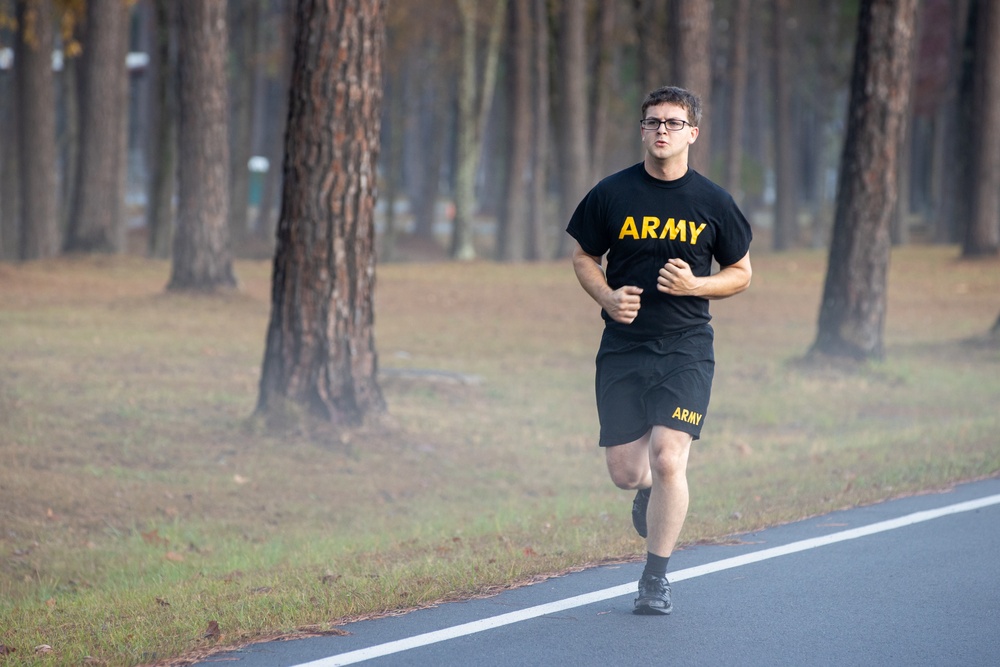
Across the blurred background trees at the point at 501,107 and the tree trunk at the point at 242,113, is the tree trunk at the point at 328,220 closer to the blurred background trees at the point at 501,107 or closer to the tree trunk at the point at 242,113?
the blurred background trees at the point at 501,107

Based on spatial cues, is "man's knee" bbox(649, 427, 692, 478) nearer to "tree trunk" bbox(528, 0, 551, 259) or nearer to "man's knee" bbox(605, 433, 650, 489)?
"man's knee" bbox(605, 433, 650, 489)

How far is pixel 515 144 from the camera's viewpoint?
119ft

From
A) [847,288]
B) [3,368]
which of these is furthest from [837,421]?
[3,368]

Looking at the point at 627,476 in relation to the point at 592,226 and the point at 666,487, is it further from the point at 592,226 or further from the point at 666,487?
the point at 592,226

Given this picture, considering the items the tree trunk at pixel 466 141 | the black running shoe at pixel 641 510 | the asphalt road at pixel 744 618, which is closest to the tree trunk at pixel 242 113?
the tree trunk at pixel 466 141

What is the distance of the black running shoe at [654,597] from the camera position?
6.41m

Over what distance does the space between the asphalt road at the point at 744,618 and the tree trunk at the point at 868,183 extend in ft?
29.2

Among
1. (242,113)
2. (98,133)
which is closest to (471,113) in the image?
(242,113)

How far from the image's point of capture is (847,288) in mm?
16969

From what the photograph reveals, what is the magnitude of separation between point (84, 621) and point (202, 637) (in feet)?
3.00

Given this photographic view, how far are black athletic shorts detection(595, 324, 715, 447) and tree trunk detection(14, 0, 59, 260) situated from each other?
81.2 ft

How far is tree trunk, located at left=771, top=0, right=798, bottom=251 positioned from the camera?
41406mm

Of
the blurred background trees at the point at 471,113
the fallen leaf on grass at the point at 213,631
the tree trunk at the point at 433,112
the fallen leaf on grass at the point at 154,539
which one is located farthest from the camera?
the tree trunk at the point at 433,112

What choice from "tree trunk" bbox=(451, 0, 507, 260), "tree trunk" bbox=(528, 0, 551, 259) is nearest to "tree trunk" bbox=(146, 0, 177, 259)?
"tree trunk" bbox=(451, 0, 507, 260)
